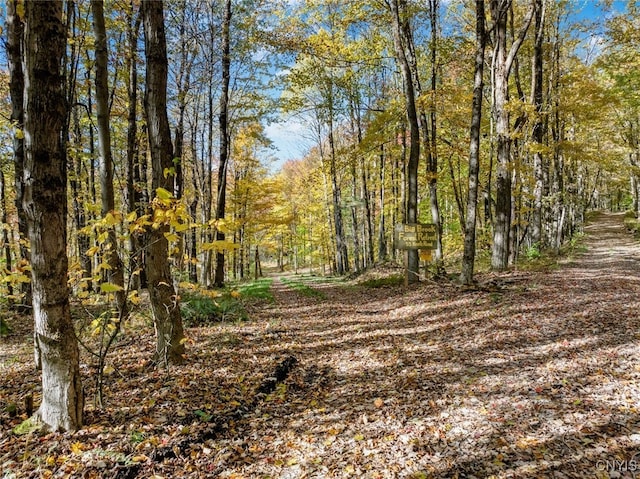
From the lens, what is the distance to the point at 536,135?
46.0 feet

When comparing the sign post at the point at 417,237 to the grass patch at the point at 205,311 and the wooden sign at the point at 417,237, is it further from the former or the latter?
the grass patch at the point at 205,311

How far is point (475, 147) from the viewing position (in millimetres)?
9211

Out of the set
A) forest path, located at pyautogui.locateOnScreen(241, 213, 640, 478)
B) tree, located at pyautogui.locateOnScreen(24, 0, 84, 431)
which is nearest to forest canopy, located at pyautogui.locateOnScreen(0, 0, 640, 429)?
tree, located at pyautogui.locateOnScreen(24, 0, 84, 431)

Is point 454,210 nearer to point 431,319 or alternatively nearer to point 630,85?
point 630,85

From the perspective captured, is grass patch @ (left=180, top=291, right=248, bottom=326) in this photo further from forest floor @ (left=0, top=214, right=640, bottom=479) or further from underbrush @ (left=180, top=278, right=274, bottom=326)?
forest floor @ (left=0, top=214, right=640, bottom=479)

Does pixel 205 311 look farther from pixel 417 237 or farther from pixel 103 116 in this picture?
pixel 417 237

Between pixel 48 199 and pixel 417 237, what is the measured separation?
8992 millimetres

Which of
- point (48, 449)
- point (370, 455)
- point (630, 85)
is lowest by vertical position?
point (370, 455)

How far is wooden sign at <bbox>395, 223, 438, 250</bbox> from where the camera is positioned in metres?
10.5

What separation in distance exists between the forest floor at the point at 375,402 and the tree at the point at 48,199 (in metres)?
0.65

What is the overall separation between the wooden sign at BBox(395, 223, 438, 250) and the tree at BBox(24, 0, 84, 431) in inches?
340

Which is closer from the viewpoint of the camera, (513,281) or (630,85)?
(513,281)

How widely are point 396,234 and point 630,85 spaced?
1340 cm

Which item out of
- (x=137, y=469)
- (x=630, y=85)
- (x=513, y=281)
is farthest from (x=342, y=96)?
(x=137, y=469)
